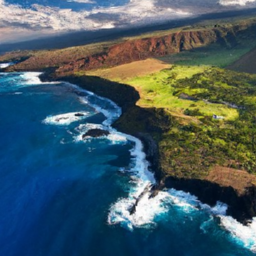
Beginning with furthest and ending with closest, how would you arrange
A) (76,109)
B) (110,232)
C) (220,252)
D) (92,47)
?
(92,47)
(76,109)
(110,232)
(220,252)

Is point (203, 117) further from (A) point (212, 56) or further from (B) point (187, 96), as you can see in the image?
(A) point (212, 56)

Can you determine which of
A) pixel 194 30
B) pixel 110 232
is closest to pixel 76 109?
pixel 110 232

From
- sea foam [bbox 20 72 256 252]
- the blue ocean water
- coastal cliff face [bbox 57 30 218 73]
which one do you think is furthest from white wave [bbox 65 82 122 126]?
sea foam [bbox 20 72 256 252]

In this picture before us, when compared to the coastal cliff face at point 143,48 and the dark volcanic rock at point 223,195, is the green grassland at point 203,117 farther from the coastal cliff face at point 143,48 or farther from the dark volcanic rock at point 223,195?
the coastal cliff face at point 143,48

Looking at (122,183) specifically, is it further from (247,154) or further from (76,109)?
(76,109)

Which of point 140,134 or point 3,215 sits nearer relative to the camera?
point 3,215

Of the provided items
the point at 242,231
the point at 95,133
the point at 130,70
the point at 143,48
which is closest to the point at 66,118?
the point at 95,133

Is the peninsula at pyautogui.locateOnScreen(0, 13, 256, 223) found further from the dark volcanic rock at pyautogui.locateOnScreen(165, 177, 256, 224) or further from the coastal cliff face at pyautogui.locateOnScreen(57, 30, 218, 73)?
the coastal cliff face at pyautogui.locateOnScreen(57, 30, 218, 73)
